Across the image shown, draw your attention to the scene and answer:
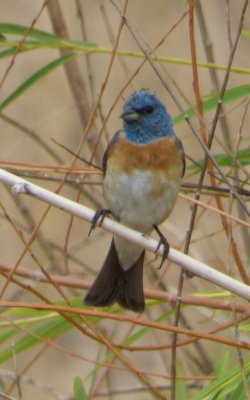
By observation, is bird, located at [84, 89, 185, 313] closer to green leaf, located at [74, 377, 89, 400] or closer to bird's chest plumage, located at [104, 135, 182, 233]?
bird's chest plumage, located at [104, 135, 182, 233]

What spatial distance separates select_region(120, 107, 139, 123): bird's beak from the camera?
3367 mm

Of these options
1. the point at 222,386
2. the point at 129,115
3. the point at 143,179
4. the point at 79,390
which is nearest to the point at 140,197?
the point at 143,179

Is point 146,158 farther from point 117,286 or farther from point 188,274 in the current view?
point 188,274

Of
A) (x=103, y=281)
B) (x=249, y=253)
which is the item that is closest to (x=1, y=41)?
(x=103, y=281)

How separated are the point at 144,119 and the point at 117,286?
0.61 metres

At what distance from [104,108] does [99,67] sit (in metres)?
0.45

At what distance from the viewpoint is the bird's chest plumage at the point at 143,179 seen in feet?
10.8

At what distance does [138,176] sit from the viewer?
10.8 feet

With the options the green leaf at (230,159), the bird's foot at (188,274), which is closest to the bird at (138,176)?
the green leaf at (230,159)

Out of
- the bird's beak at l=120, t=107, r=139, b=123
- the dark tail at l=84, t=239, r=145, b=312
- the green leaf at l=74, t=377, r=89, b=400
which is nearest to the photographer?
the green leaf at l=74, t=377, r=89, b=400

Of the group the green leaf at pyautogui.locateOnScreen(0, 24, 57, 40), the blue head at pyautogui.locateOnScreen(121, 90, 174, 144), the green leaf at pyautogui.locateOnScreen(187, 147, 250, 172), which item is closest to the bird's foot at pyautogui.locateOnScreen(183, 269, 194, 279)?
the green leaf at pyautogui.locateOnScreen(187, 147, 250, 172)

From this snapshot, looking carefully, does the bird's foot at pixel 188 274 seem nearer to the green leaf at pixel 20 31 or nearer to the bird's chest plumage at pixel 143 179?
the bird's chest plumage at pixel 143 179

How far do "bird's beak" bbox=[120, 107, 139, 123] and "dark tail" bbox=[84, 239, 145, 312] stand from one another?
52 cm

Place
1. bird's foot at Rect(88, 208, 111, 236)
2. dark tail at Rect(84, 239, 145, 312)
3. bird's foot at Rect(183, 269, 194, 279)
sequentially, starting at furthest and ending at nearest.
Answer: dark tail at Rect(84, 239, 145, 312), bird's foot at Rect(88, 208, 111, 236), bird's foot at Rect(183, 269, 194, 279)
